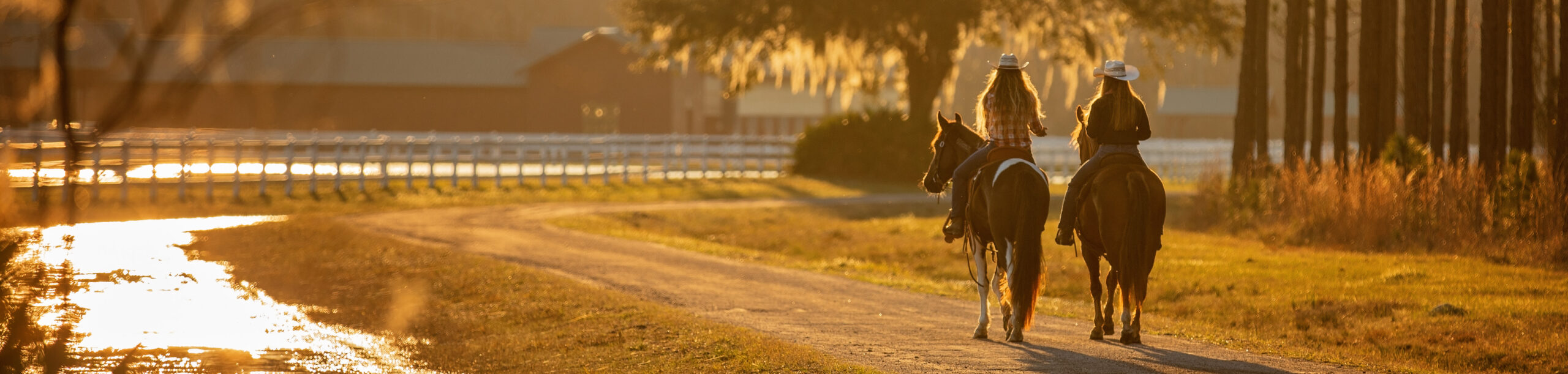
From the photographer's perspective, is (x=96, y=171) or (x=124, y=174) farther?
(x=96, y=171)

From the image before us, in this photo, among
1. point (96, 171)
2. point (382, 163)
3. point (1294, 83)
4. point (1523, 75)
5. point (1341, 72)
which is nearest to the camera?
point (1523, 75)

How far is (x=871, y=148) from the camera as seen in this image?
36.8 meters

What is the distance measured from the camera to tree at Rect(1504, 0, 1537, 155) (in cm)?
1725

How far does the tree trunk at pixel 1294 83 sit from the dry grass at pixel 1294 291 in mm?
2913

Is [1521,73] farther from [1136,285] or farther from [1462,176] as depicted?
[1136,285]

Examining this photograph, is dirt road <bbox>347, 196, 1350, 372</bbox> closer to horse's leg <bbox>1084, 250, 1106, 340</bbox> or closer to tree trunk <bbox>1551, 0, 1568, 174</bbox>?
horse's leg <bbox>1084, 250, 1106, 340</bbox>

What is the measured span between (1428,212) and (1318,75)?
680cm

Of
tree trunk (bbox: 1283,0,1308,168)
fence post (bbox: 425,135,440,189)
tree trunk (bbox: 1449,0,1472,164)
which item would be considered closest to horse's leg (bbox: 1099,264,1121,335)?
tree trunk (bbox: 1449,0,1472,164)

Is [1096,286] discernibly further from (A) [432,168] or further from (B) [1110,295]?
(A) [432,168]

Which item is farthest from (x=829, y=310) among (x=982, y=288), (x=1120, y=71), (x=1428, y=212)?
(x=1428, y=212)

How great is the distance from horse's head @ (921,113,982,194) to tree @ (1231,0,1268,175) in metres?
14.1

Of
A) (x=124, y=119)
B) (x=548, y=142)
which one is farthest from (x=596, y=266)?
(x=548, y=142)

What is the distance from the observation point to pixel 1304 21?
23828mm

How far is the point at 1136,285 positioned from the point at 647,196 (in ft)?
71.6
